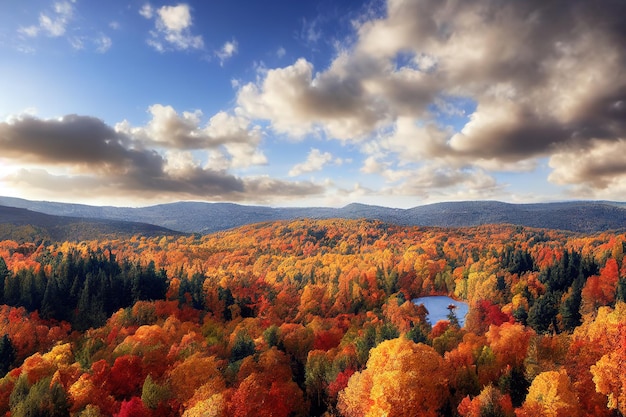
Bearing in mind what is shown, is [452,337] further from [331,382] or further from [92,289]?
[92,289]

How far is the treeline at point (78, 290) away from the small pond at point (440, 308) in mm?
121237

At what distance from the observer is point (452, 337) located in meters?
101

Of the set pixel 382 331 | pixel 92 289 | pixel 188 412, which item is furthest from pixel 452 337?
pixel 92 289

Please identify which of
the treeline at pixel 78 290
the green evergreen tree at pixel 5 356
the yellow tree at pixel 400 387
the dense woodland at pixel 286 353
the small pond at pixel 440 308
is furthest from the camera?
the small pond at pixel 440 308

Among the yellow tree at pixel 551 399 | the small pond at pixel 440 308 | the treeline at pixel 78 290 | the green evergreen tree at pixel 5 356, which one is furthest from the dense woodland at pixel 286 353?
the small pond at pixel 440 308

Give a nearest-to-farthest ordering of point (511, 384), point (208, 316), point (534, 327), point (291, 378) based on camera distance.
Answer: point (511, 384) < point (291, 378) < point (534, 327) < point (208, 316)

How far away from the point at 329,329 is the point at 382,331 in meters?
33.2

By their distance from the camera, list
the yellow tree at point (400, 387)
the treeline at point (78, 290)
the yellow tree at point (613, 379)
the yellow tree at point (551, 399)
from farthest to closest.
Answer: the treeline at point (78, 290) → the yellow tree at point (400, 387) → the yellow tree at point (613, 379) → the yellow tree at point (551, 399)

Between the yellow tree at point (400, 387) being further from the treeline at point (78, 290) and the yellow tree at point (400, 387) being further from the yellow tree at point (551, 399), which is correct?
the treeline at point (78, 290)

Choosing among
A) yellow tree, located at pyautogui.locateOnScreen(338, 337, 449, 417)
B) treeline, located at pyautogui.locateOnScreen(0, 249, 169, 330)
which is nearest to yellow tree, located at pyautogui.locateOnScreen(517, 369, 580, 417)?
yellow tree, located at pyautogui.locateOnScreen(338, 337, 449, 417)

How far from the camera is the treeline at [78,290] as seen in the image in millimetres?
123562

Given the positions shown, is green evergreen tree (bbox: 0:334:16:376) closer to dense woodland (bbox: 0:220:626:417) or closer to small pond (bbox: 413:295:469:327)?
dense woodland (bbox: 0:220:626:417)

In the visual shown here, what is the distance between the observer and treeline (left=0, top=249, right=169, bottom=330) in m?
124

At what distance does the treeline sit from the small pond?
4773 inches
